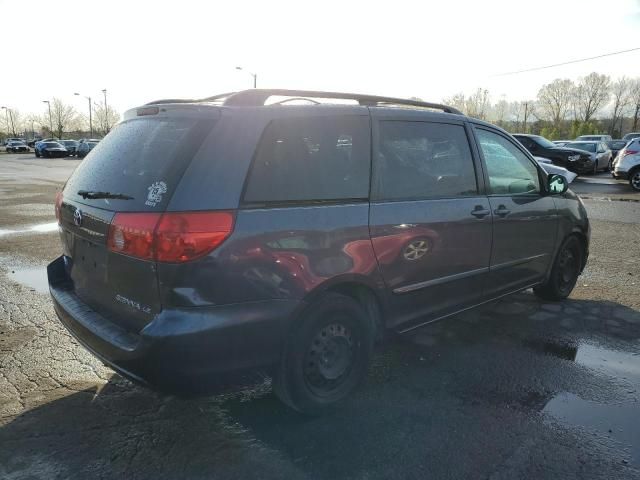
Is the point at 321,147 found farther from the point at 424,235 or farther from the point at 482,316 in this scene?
the point at 482,316

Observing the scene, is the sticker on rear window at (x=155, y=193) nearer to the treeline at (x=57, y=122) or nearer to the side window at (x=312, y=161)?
the side window at (x=312, y=161)

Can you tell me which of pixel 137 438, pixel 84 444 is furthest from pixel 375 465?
pixel 84 444

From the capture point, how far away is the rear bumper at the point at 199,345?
2.27 m

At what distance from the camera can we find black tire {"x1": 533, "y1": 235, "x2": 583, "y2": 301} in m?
4.78

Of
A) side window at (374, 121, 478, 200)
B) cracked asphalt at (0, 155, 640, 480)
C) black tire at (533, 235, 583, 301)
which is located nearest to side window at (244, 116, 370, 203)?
side window at (374, 121, 478, 200)

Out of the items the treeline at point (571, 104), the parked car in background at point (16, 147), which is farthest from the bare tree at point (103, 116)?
the treeline at point (571, 104)

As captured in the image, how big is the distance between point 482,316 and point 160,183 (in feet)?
10.9

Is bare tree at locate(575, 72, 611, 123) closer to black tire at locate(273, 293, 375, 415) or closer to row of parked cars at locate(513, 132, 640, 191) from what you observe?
row of parked cars at locate(513, 132, 640, 191)

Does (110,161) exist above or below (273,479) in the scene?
above

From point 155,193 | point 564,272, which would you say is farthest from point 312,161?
point 564,272

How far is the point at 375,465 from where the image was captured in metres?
2.43

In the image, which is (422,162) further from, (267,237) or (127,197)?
(127,197)

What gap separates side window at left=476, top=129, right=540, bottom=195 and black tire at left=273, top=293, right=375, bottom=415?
1715 mm

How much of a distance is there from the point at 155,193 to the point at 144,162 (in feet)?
0.97
